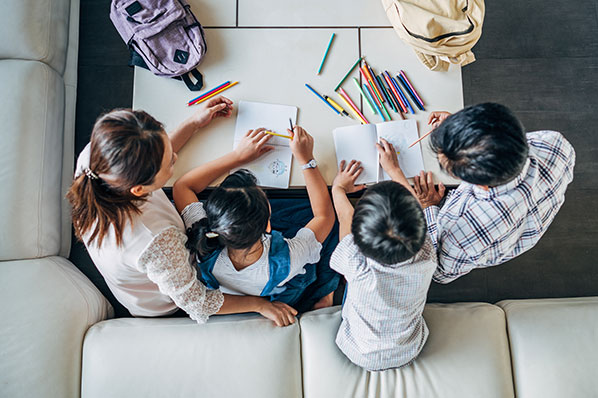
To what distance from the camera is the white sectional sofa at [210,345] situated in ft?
4.21

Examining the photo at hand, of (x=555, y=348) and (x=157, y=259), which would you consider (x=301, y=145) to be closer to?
(x=157, y=259)

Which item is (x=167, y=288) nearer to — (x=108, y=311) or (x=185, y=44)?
(x=108, y=311)

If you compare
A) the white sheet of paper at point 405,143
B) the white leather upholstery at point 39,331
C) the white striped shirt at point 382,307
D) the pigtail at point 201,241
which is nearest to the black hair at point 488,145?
the white striped shirt at point 382,307

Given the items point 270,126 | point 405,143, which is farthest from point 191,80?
point 405,143

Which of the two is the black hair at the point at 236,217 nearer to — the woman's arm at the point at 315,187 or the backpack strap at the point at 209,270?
the backpack strap at the point at 209,270

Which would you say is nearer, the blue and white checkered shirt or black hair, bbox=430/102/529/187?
black hair, bbox=430/102/529/187

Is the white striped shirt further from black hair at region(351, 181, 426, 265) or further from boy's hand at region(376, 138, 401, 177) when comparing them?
boy's hand at region(376, 138, 401, 177)

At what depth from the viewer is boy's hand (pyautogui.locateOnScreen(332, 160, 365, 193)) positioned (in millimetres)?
1386

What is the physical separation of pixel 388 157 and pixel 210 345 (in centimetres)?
85

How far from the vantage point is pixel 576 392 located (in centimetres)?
129

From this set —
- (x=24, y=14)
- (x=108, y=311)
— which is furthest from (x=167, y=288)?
(x=24, y=14)

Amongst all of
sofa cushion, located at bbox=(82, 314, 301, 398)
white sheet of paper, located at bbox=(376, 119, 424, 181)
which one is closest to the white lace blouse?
sofa cushion, located at bbox=(82, 314, 301, 398)

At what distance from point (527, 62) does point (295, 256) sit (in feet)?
5.19

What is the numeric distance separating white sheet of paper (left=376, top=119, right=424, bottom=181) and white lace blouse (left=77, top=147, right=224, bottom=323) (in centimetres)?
70
